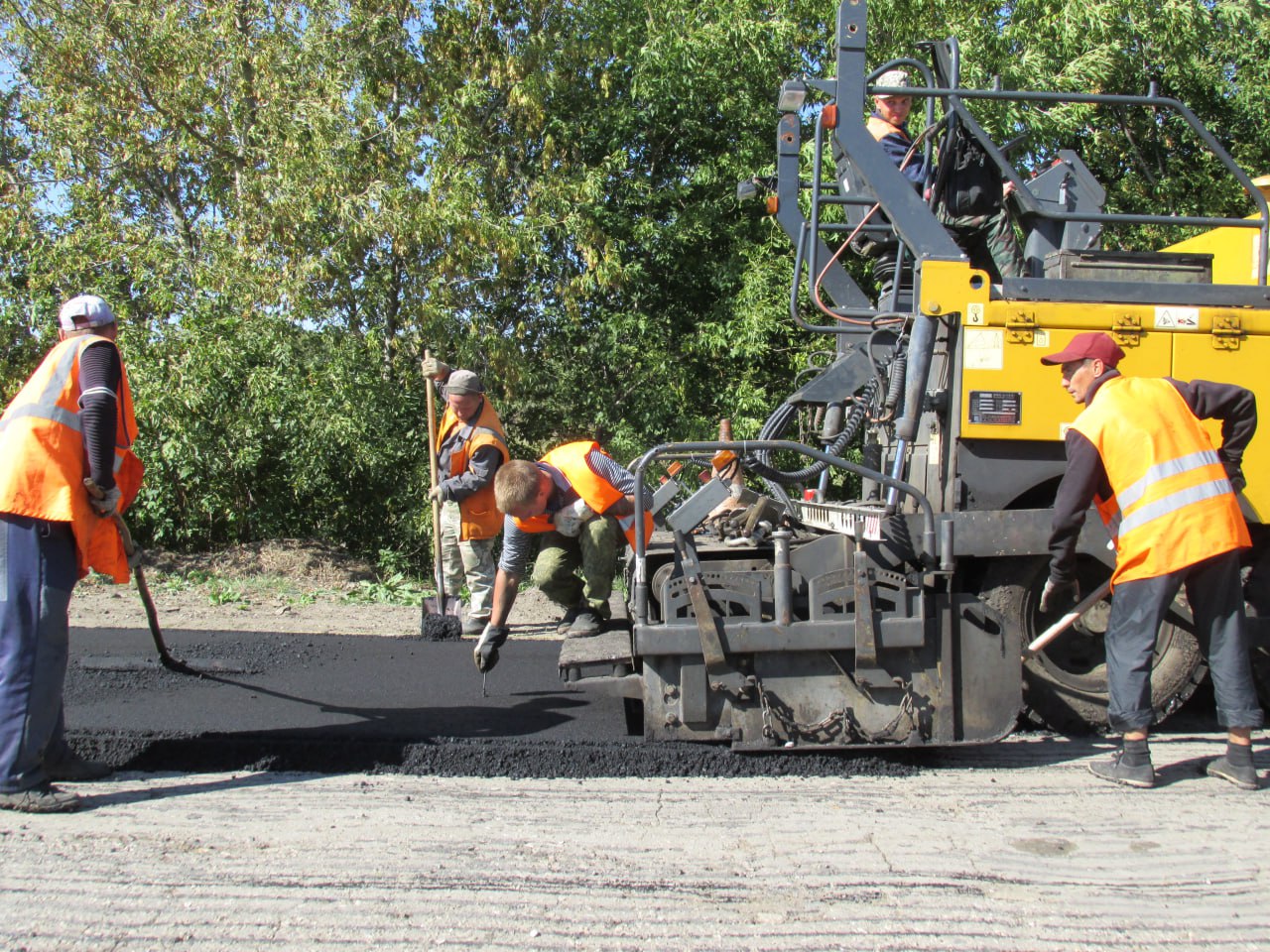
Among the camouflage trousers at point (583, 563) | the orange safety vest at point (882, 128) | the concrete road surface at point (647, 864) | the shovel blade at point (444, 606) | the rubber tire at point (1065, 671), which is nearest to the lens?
the concrete road surface at point (647, 864)

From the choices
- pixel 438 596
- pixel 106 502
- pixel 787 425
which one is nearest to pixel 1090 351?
pixel 787 425

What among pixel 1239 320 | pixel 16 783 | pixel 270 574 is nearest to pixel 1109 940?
pixel 1239 320

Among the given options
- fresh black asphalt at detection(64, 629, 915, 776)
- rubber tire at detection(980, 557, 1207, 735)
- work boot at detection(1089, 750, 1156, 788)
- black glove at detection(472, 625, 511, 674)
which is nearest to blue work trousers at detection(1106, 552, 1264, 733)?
work boot at detection(1089, 750, 1156, 788)

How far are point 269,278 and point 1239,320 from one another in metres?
8.31

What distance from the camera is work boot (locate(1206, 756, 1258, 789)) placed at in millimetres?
3859

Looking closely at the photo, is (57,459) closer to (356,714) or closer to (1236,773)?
(356,714)

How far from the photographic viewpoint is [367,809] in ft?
12.0

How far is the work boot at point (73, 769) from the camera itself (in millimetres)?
3939

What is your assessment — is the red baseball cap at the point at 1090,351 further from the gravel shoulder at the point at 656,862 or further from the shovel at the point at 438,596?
the shovel at the point at 438,596

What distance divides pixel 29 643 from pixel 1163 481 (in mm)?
4048

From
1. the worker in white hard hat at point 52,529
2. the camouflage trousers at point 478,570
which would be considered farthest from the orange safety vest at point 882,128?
the camouflage trousers at point 478,570

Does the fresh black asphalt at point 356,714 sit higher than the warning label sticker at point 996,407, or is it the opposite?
the warning label sticker at point 996,407

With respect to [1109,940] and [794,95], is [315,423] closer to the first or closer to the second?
[794,95]

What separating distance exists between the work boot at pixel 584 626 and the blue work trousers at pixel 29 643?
229 cm
